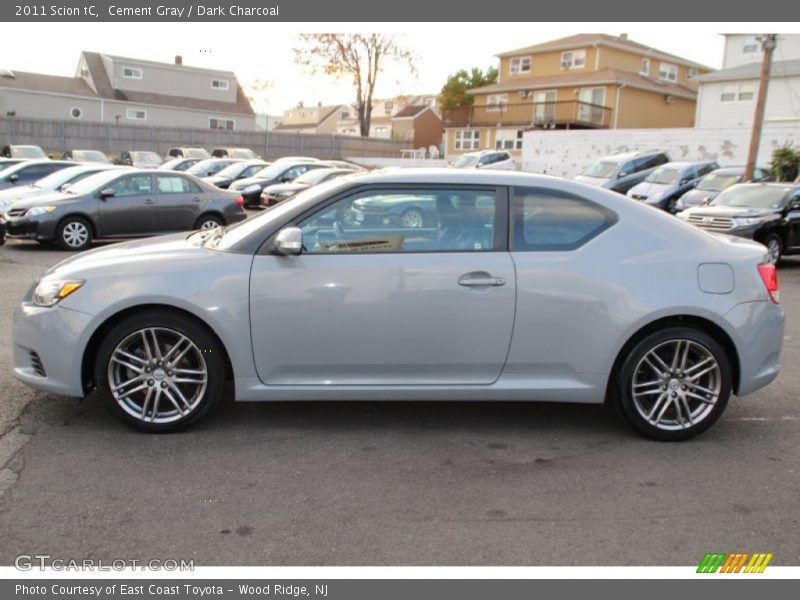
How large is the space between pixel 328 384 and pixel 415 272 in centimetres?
86

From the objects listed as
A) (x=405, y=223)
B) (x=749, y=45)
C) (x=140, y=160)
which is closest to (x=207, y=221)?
(x=405, y=223)

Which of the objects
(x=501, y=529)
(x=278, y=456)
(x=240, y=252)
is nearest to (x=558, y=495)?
(x=501, y=529)

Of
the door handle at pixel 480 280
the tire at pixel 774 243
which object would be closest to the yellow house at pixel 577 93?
the tire at pixel 774 243

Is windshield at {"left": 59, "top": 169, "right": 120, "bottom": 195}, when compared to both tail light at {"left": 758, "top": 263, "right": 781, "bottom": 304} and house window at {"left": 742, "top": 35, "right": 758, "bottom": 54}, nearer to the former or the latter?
tail light at {"left": 758, "top": 263, "right": 781, "bottom": 304}

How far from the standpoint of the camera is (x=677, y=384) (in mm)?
4594

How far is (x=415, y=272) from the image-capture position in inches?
174

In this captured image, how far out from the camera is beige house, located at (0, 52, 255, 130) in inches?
1762

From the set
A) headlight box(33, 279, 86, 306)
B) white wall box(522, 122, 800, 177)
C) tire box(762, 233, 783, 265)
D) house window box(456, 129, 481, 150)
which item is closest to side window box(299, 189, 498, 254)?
headlight box(33, 279, 86, 306)

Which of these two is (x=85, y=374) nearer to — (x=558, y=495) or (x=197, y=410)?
(x=197, y=410)

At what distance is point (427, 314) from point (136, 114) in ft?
160

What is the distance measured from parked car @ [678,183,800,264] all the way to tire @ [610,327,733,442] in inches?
381

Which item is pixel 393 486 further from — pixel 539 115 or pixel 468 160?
pixel 539 115

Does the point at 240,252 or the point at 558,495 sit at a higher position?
the point at 240,252

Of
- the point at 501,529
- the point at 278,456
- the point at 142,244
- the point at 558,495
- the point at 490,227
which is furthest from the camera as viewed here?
the point at 142,244
